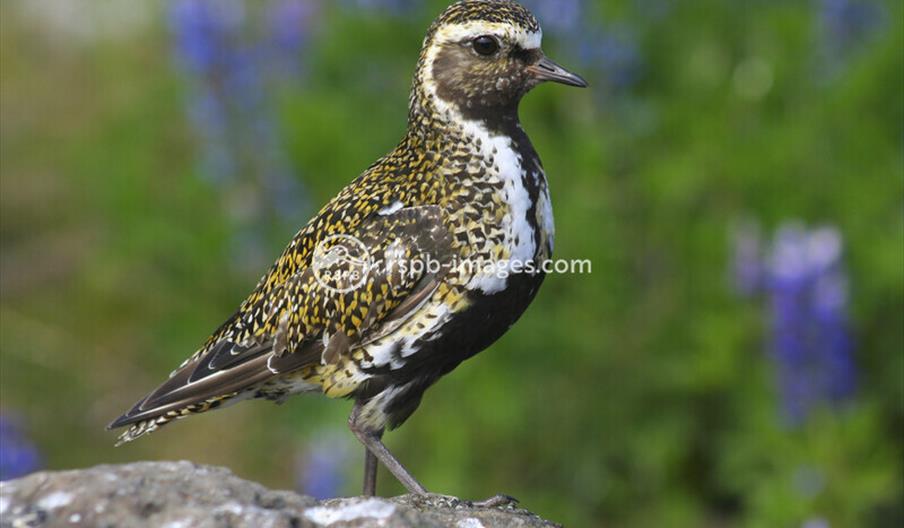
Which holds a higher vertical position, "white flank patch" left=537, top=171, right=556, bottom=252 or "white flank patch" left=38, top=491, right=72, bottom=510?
"white flank patch" left=537, top=171, right=556, bottom=252

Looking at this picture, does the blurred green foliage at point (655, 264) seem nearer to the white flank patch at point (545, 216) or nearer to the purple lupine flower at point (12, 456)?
the purple lupine flower at point (12, 456)

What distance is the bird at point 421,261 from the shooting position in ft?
14.6

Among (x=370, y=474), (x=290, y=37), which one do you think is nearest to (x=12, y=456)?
(x=370, y=474)

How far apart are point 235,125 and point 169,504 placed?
517 cm

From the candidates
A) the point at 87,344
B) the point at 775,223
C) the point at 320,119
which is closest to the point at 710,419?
the point at 775,223

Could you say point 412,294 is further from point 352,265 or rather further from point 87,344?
point 87,344

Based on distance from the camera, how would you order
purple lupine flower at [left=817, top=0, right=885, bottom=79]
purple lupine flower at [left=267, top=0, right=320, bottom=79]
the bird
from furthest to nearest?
1. purple lupine flower at [left=267, top=0, right=320, bottom=79]
2. purple lupine flower at [left=817, top=0, right=885, bottom=79]
3. the bird

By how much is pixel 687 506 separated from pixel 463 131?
3.51 m

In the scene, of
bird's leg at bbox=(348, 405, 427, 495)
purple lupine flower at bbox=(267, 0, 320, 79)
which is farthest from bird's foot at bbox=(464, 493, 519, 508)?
purple lupine flower at bbox=(267, 0, 320, 79)

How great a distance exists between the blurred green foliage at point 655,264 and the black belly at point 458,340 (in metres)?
2.45

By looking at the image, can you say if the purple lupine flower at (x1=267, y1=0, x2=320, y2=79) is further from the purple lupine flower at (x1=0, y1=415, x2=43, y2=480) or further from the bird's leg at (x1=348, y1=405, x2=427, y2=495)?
the bird's leg at (x1=348, y1=405, x2=427, y2=495)

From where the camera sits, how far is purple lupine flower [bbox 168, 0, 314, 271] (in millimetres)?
8250

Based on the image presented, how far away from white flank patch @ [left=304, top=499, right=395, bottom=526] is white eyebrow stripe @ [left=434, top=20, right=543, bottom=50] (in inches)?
66.2

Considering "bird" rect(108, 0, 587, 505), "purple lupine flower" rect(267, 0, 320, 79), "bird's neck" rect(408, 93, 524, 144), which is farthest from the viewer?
"purple lupine flower" rect(267, 0, 320, 79)
